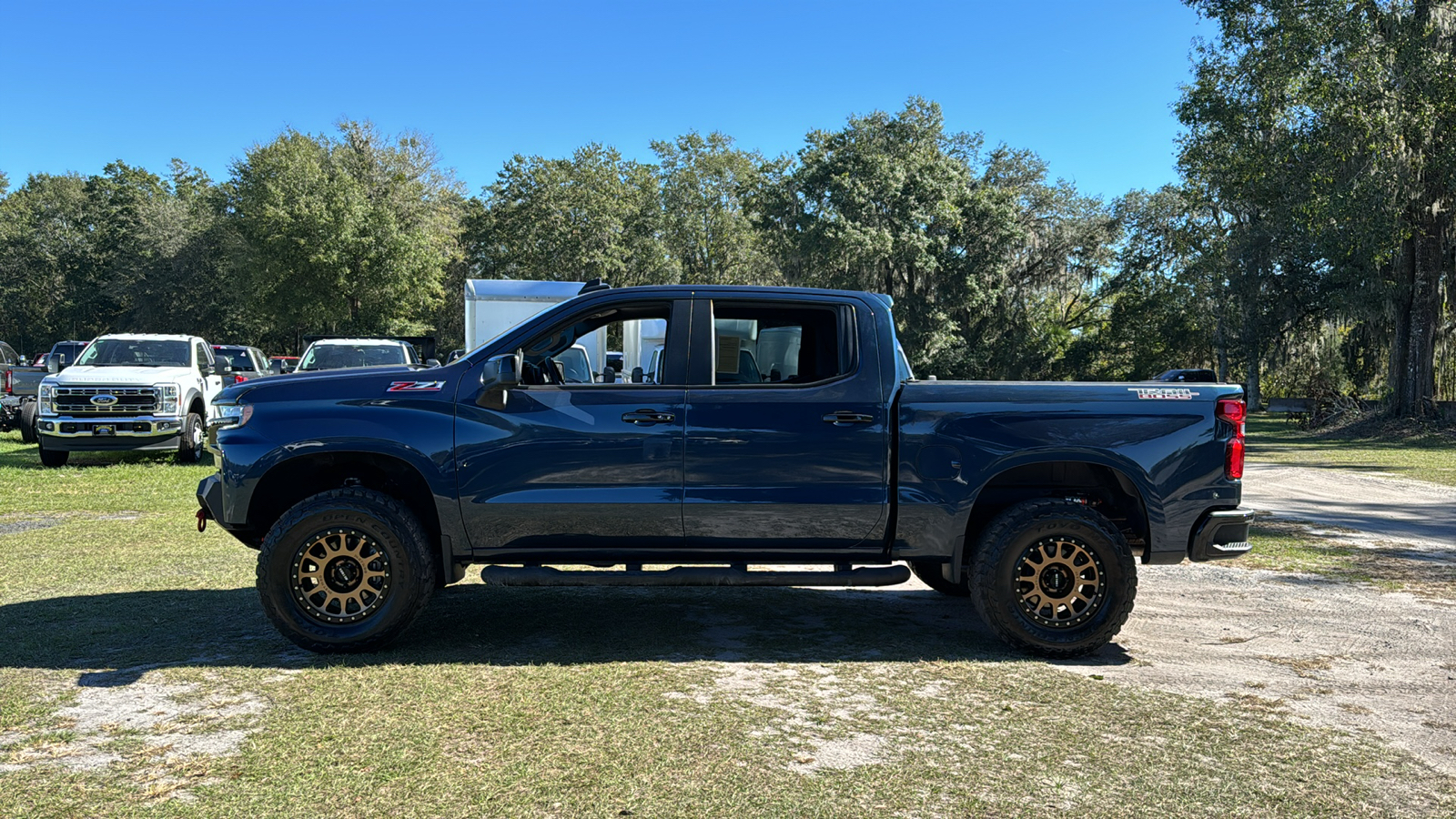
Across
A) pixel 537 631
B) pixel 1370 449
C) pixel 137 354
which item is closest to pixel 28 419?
pixel 137 354

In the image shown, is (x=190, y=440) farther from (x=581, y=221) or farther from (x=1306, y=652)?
(x=581, y=221)

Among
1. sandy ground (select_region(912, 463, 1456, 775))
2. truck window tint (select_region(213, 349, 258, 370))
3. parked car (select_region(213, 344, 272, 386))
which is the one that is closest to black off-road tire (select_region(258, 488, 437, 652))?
sandy ground (select_region(912, 463, 1456, 775))

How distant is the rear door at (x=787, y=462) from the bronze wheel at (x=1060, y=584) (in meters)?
0.85

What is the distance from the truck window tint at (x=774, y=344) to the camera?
582cm

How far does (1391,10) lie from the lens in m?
25.1

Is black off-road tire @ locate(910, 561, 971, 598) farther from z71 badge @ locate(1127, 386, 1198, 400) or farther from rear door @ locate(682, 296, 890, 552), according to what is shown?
z71 badge @ locate(1127, 386, 1198, 400)

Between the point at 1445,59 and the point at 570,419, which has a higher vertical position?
the point at 1445,59

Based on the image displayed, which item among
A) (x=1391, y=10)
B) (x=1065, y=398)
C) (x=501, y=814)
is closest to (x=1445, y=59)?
(x=1391, y=10)

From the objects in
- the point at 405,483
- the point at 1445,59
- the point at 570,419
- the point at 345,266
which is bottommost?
the point at 405,483

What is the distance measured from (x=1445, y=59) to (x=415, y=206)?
132ft

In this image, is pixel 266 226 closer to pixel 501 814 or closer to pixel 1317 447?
pixel 1317 447

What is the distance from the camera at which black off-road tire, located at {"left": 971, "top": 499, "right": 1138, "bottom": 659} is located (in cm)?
553

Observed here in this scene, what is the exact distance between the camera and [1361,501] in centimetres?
1345

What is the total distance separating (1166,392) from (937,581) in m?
2.17
